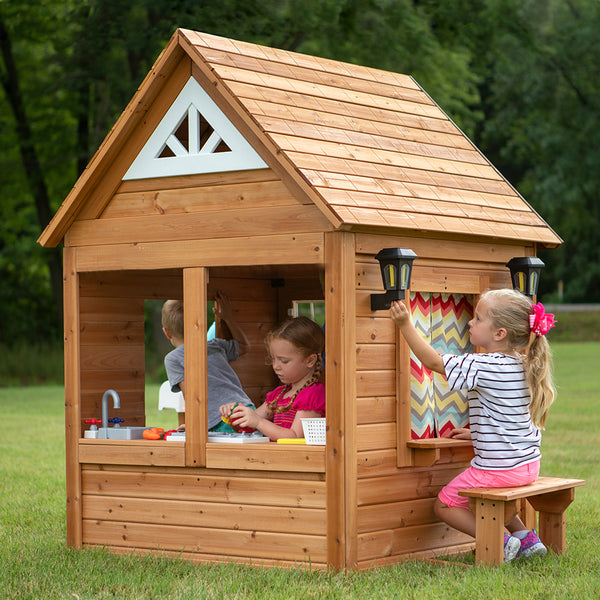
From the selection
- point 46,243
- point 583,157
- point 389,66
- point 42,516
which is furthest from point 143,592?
point 583,157

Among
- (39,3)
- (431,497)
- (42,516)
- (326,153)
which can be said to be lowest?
(42,516)

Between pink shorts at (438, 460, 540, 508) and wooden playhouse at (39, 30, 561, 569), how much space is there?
0.21 metres

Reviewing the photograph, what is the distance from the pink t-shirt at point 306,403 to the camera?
6789 mm

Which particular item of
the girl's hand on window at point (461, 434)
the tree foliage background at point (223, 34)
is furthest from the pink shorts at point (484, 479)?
the tree foliage background at point (223, 34)

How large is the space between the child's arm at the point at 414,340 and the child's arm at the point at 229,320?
7.74 ft

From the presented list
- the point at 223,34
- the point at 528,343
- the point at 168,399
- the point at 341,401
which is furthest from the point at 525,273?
the point at 223,34

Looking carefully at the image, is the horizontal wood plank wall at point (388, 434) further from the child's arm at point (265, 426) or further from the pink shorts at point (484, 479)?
the child's arm at point (265, 426)

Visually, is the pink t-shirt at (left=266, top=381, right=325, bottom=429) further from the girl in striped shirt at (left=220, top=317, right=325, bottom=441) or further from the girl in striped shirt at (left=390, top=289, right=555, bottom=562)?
the girl in striped shirt at (left=390, top=289, right=555, bottom=562)

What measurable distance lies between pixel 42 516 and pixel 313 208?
425cm

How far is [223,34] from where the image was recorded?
19672 millimetres

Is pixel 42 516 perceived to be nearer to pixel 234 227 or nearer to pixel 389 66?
pixel 234 227

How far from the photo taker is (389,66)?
73.5ft

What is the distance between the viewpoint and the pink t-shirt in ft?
22.3

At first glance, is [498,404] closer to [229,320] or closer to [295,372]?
[295,372]
